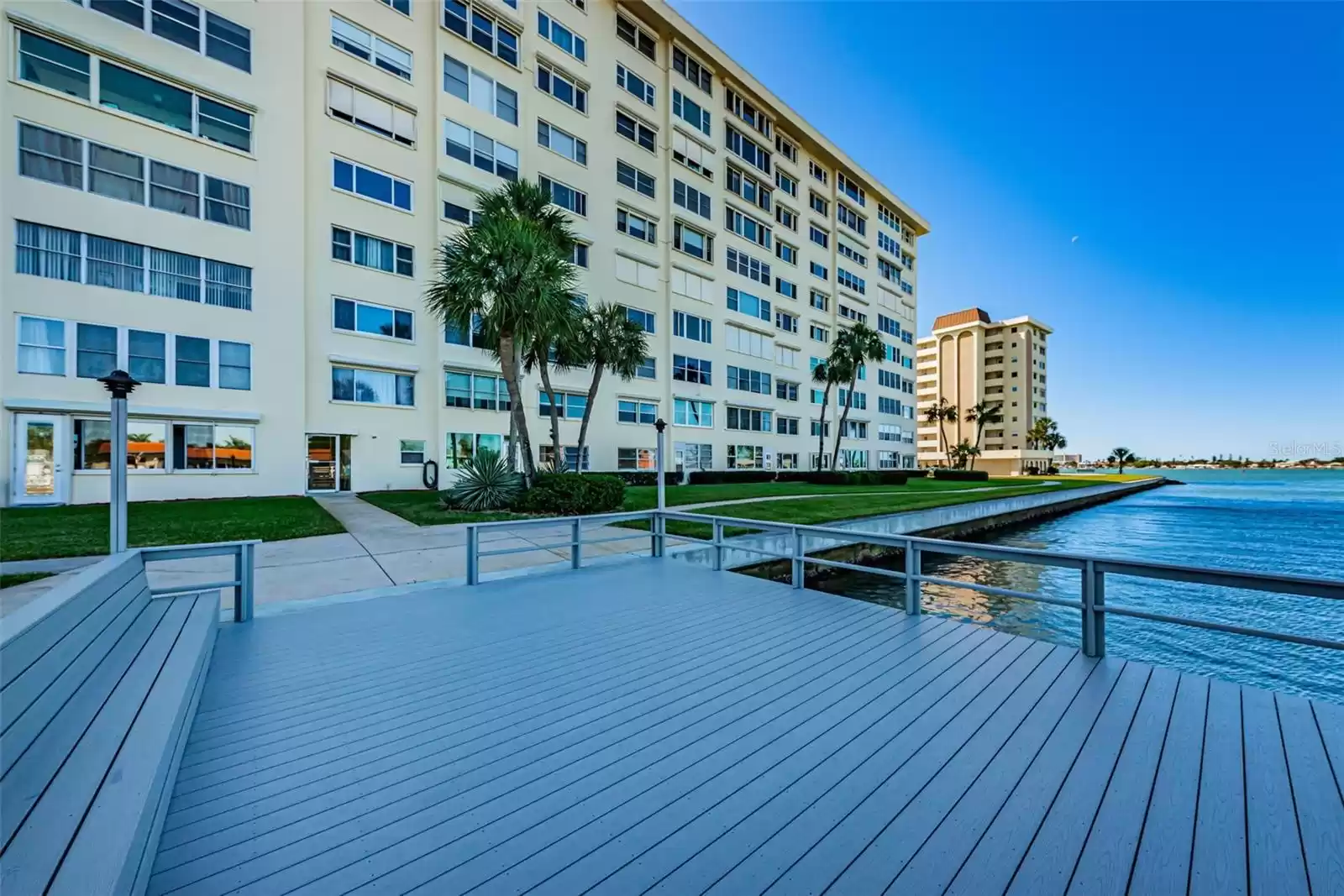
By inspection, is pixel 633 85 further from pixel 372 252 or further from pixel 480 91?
Answer: pixel 372 252

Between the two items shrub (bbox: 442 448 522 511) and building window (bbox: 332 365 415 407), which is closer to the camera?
shrub (bbox: 442 448 522 511)

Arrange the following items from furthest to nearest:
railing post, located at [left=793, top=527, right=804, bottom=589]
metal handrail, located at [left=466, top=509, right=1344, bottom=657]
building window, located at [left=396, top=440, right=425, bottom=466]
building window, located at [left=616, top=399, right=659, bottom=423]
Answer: building window, located at [left=616, top=399, right=659, bottom=423]
building window, located at [left=396, top=440, right=425, bottom=466]
railing post, located at [left=793, top=527, right=804, bottom=589]
metal handrail, located at [left=466, top=509, right=1344, bottom=657]

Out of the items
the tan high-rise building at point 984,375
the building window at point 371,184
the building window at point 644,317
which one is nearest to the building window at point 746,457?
the building window at point 644,317

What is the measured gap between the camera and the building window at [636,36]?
29609mm

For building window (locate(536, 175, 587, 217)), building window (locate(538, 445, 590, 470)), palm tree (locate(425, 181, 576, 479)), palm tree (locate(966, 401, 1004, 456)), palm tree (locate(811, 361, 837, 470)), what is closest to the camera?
palm tree (locate(425, 181, 576, 479))

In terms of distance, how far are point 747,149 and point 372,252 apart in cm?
2590

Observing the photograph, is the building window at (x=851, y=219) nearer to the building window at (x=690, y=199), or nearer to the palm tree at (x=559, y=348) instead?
the building window at (x=690, y=199)

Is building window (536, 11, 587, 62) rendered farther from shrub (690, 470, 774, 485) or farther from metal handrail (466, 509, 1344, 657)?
metal handrail (466, 509, 1344, 657)

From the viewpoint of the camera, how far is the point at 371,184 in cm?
2167

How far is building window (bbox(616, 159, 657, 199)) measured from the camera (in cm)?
2950

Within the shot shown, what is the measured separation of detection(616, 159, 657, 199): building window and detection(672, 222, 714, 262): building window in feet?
8.02

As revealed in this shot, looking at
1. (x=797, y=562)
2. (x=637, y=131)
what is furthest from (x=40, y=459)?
(x=637, y=131)

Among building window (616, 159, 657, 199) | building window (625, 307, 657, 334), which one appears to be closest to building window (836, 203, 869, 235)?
building window (616, 159, 657, 199)

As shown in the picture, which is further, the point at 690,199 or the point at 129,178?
the point at 690,199
